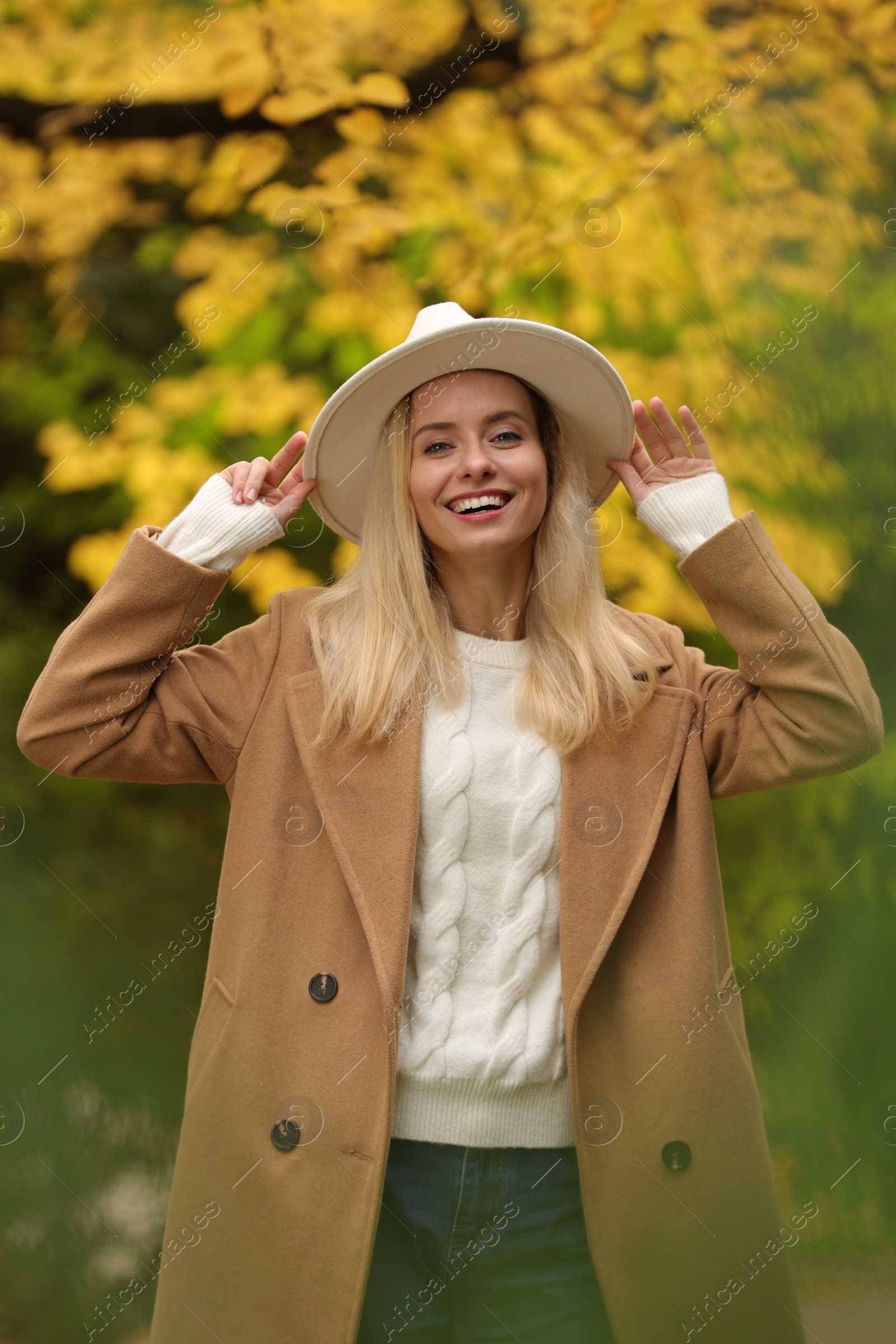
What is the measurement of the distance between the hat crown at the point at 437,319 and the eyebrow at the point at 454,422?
0.15 metres

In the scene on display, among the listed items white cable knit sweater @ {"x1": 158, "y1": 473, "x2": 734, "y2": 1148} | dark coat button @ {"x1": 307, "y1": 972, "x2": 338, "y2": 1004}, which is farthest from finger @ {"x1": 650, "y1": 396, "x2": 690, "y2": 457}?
dark coat button @ {"x1": 307, "y1": 972, "x2": 338, "y2": 1004}

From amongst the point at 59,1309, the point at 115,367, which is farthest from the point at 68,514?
the point at 59,1309

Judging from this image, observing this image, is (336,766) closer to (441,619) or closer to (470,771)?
(470,771)

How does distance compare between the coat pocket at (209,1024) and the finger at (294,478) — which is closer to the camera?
the coat pocket at (209,1024)

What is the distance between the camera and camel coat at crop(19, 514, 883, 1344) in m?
1.71

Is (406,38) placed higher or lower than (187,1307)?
→ higher

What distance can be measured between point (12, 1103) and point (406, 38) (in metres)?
3.02

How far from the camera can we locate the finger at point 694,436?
6.39ft

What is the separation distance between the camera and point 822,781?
2.83 metres

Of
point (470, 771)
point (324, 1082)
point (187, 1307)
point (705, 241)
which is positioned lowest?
point (187, 1307)

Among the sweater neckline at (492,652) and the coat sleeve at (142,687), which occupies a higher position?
the coat sleeve at (142,687)

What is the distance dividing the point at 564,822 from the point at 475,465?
2.09ft

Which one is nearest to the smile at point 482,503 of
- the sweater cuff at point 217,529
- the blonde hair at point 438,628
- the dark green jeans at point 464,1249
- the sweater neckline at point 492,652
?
the blonde hair at point 438,628

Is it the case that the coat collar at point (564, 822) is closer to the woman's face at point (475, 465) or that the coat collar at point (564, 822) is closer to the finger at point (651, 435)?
the woman's face at point (475, 465)
